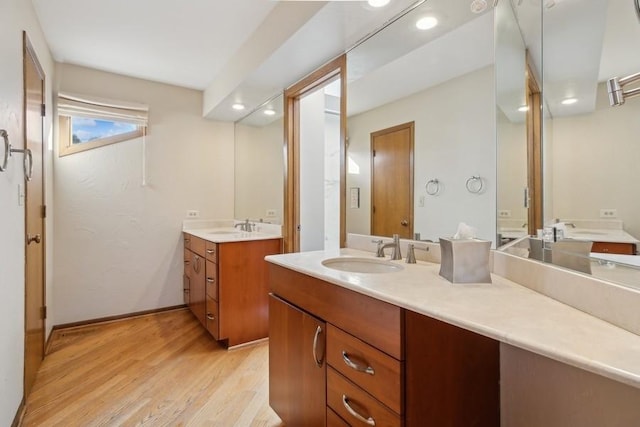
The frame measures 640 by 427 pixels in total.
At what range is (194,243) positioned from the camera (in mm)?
3031

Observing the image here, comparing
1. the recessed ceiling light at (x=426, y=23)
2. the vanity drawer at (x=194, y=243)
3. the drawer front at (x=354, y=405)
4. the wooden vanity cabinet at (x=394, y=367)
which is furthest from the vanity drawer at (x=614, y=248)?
the vanity drawer at (x=194, y=243)

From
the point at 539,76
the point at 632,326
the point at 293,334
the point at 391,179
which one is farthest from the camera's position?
the point at 391,179

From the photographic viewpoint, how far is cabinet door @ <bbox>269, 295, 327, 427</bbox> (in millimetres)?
1286

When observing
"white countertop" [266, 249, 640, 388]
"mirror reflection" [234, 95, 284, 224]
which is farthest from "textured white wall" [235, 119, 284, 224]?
"white countertop" [266, 249, 640, 388]

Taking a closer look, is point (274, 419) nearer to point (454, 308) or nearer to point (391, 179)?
point (454, 308)

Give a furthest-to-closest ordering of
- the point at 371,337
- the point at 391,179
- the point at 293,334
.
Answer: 1. the point at 391,179
2. the point at 293,334
3. the point at 371,337

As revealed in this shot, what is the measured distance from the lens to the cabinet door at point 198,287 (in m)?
2.75

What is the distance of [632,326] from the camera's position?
690mm

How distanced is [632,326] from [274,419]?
159 centimetres

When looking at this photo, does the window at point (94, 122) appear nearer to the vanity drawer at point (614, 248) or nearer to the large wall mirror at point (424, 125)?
the large wall mirror at point (424, 125)

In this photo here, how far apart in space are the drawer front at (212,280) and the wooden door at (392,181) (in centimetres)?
130

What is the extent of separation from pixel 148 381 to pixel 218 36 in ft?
8.08

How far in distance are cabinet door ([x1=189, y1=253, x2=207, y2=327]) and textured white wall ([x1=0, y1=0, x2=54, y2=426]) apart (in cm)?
119

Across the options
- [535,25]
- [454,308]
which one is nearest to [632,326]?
[454,308]
